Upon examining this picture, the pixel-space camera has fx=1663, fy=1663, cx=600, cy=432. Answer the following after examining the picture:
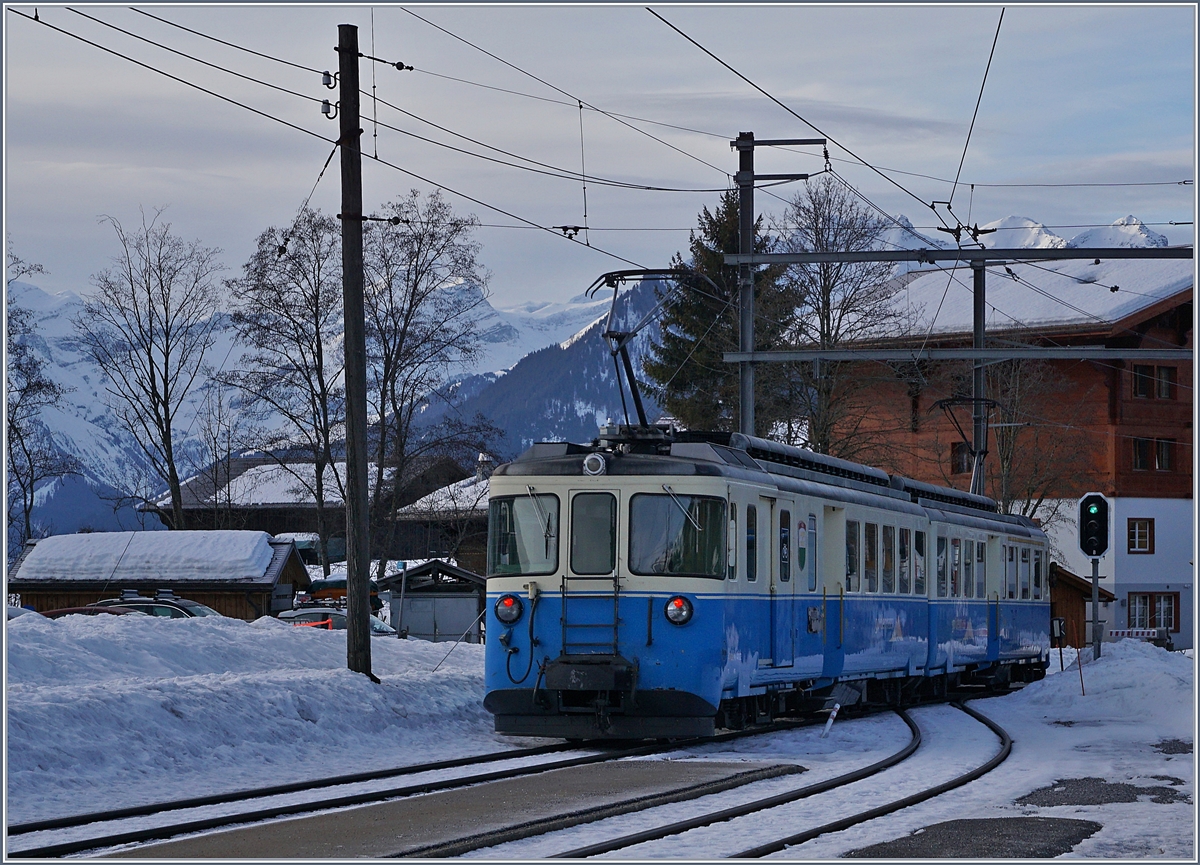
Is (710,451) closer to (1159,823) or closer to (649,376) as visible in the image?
(1159,823)

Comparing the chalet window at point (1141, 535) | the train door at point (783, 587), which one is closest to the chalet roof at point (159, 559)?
the train door at point (783, 587)

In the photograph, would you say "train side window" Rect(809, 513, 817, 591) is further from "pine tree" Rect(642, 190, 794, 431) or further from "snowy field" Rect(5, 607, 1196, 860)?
"pine tree" Rect(642, 190, 794, 431)

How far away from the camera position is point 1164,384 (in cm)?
5884

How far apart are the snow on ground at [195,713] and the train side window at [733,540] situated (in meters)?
2.81

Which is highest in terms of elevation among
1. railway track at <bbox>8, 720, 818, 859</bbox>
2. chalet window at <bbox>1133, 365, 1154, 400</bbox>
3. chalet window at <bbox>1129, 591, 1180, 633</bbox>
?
chalet window at <bbox>1133, 365, 1154, 400</bbox>

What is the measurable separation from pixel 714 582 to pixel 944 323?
153ft

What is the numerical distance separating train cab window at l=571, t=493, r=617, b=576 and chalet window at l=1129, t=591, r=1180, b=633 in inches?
1839

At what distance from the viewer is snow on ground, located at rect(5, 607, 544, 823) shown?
12.8m

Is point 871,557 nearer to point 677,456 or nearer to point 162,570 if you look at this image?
point 677,456

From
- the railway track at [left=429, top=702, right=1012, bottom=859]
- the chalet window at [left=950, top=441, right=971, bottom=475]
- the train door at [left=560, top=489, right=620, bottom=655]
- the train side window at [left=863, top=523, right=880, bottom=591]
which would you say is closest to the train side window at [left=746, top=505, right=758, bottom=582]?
the train door at [left=560, top=489, right=620, bottom=655]

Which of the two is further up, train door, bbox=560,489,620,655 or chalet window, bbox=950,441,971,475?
chalet window, bbox=950,441,971,475

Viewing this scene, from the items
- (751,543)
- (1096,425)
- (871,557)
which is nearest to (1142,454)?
(1096,425)

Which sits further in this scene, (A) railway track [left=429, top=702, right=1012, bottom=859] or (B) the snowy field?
(B) the snowy field

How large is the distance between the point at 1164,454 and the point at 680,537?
47.7 m
